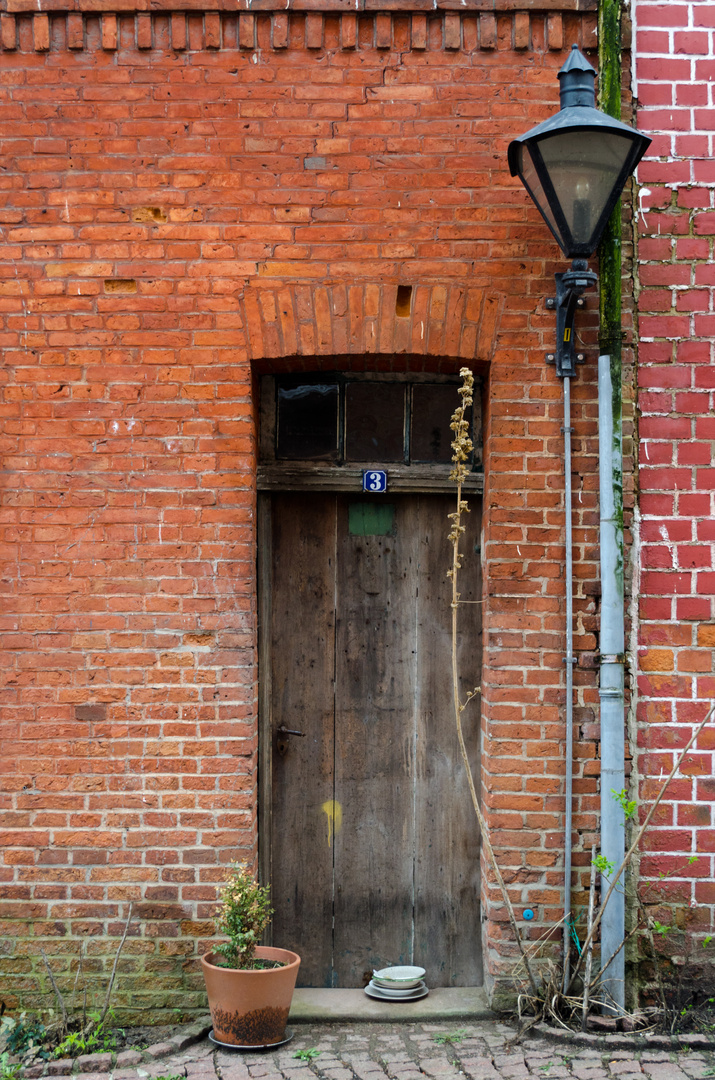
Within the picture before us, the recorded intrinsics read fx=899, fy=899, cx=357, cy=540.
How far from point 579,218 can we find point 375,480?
1.38 meters

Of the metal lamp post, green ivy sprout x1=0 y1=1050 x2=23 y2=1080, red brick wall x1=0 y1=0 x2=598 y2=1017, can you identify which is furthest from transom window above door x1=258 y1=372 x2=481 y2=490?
green ivy sprout x1=0 y1=1050 x2=23 y2=1080

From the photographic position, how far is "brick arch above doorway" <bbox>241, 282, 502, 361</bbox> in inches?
149

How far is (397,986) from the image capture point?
3846 mm

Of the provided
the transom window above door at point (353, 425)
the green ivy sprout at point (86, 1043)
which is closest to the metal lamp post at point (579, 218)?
the transom window above door at point (353, 425)

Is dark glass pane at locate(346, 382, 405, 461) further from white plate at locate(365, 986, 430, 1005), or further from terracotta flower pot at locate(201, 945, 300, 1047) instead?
white plate at locate(365, 986, 430, 1005)

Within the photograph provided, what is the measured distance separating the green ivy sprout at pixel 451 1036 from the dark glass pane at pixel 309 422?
2.44 m

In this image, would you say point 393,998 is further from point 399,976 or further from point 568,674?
point 568,674

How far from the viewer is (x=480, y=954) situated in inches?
161

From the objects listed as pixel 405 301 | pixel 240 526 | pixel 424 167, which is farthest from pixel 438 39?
pixel 240 526

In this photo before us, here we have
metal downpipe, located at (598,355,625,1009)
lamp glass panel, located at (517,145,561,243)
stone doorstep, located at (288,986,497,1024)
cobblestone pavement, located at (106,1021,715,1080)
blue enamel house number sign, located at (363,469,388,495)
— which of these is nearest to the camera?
cobblestone pavement, located at (106,1021,715,1080)

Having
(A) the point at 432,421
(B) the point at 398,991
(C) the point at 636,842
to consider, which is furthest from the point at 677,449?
(B) the point at 398,991

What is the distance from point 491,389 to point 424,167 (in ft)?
3.22

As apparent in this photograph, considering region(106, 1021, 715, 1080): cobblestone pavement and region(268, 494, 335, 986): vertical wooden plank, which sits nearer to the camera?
region(106, 1021, 715, 1080): cobblestone pavement

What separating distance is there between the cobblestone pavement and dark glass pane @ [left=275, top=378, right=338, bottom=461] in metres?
2.43
